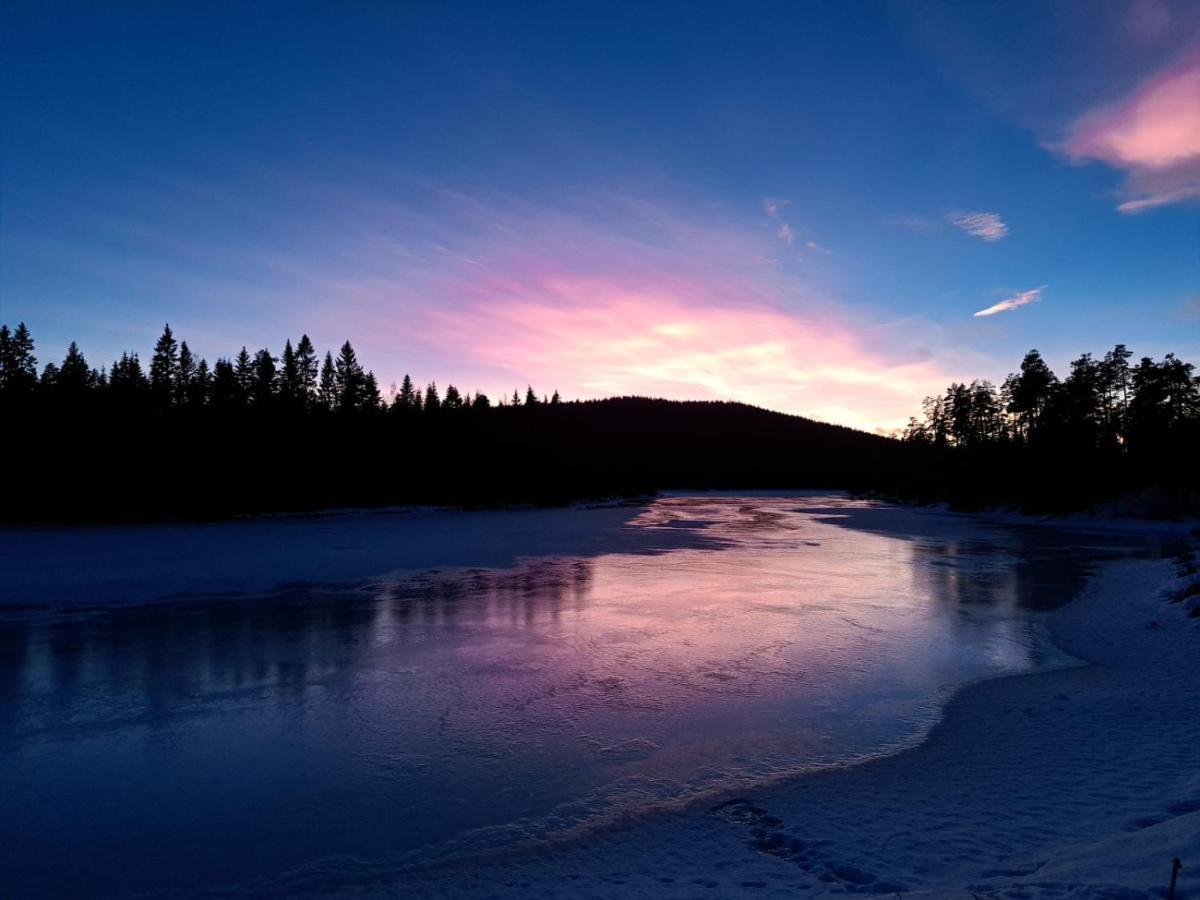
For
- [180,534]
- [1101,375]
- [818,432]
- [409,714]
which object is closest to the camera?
[409,714]

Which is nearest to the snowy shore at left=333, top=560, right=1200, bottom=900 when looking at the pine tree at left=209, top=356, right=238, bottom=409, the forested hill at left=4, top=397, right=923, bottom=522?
the forested hill at left=4, top=397, right=923, bottom=522

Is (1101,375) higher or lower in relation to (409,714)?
higher

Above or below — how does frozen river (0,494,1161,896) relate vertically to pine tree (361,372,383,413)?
below

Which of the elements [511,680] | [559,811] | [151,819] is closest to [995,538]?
[511,680]

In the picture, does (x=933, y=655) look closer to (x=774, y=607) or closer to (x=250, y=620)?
(x=774, y=607)

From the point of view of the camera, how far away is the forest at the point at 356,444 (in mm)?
53562

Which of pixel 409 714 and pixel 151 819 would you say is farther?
pixel 409 714

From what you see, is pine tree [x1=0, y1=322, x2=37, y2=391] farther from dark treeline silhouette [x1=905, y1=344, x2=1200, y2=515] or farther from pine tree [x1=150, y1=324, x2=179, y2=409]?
dark treeline silhouette [x1=905, y1=344, x2=1200, y2=515]

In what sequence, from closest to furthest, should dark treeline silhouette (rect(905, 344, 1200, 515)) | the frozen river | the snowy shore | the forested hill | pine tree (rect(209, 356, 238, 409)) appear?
1. the snowy shore
2. the frozen river
3. dark treeline silhouette (rect(905, 344, 1200, 515))
4. the forested hill
5. pine tree (rect(209, 356, 238, 409))

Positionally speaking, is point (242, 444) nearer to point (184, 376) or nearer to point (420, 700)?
point (184, 376)

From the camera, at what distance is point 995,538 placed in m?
35.9

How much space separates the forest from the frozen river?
39760 mm

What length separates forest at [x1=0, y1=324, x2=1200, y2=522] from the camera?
5356 centimetres

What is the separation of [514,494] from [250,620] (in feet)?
219
